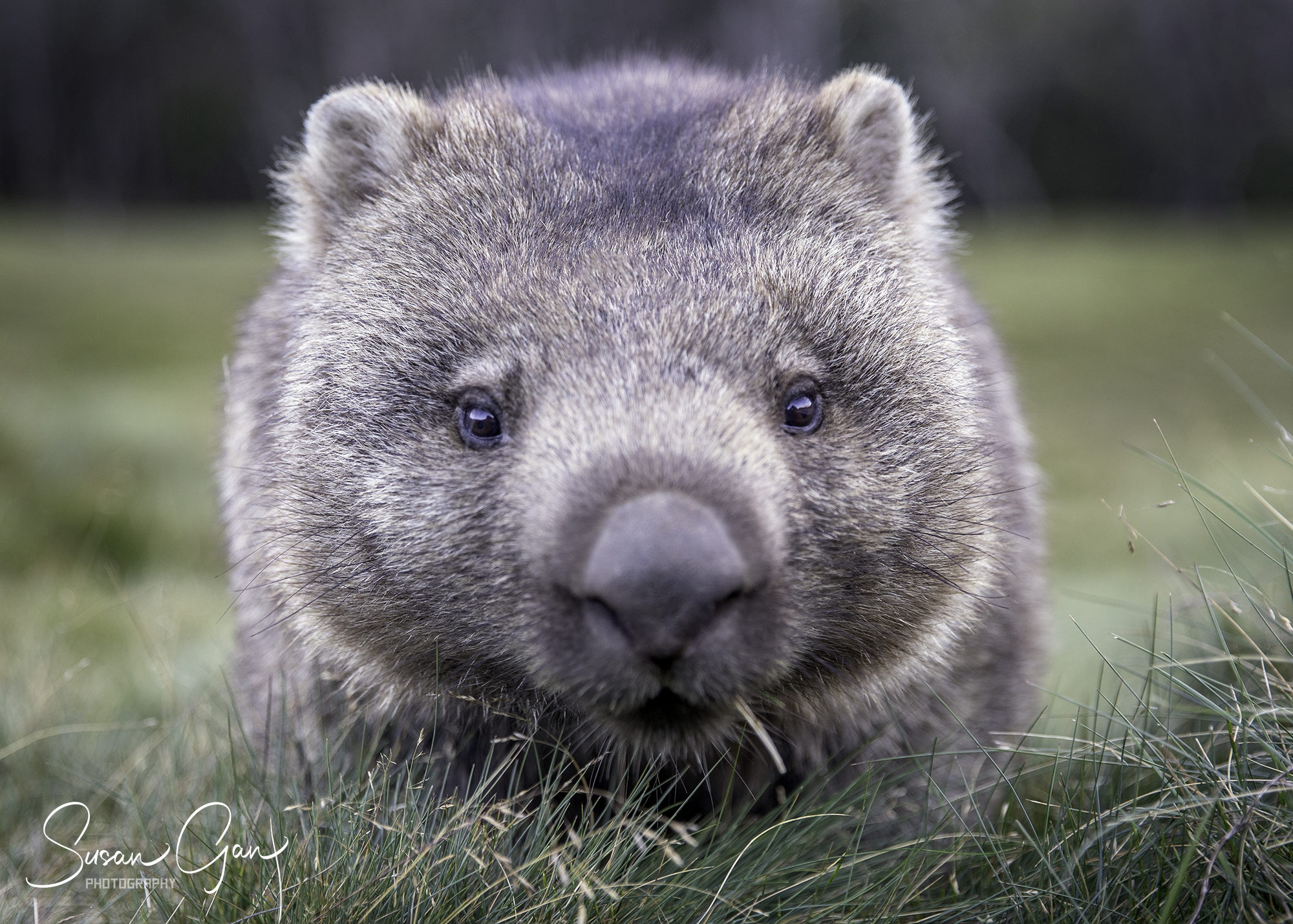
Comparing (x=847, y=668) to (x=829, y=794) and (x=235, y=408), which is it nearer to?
(x=829, y=794)

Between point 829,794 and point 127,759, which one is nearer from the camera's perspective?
point 829,794

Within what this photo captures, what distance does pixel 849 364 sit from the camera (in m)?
3.23

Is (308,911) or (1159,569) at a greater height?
(308,911)

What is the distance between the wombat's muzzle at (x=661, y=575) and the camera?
2.41 metres

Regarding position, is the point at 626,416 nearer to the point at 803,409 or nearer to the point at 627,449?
the point at 627,449

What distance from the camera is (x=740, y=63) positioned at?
121 feet

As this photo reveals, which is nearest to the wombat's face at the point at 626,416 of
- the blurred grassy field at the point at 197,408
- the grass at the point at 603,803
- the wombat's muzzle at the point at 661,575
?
the wombat's muzzle at the point at 661,575

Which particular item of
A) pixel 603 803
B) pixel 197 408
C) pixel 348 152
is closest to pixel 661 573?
pixel 603 803

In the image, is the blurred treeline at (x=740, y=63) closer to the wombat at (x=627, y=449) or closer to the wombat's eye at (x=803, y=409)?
the wombat at (x=627, y=449)

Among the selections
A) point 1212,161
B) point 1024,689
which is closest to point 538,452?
point 1024,689

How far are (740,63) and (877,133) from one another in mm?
35220

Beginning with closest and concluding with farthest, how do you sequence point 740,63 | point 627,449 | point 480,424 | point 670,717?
point 627,449 < point 670,717 < point 480,424 < point 740,63

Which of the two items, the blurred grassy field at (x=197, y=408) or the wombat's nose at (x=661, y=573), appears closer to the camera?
the wombat's nose at (x=661, y=573)

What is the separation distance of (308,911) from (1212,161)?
50752 mm
